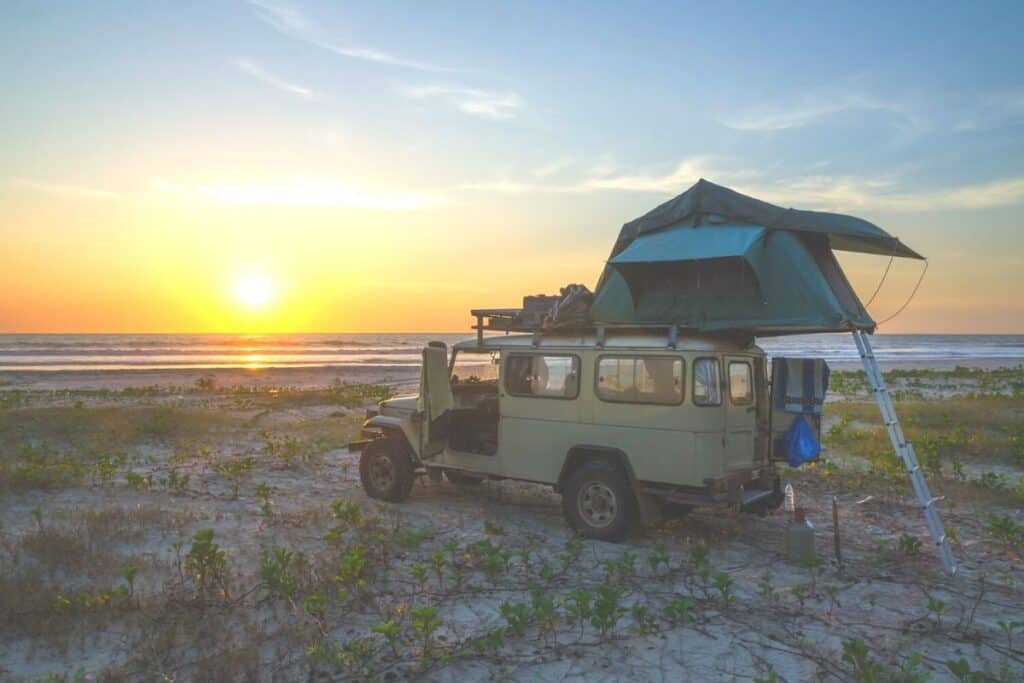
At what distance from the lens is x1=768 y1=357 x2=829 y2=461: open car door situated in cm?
797

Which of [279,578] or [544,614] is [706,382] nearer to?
[544,614]

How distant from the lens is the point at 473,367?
381 inches

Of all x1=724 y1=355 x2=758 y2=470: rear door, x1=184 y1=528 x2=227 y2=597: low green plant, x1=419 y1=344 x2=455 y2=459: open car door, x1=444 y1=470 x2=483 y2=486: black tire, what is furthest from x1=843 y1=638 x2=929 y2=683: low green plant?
x1=444 y1=470 x2=483 y2=486: black tire

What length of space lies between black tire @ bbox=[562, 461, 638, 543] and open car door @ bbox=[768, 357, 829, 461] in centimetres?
193

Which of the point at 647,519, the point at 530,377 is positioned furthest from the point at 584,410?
the point at 647,519

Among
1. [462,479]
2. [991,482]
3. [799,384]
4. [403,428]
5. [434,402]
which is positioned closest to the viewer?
[799,384]

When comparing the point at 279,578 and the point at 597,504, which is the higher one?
the point at 597,504

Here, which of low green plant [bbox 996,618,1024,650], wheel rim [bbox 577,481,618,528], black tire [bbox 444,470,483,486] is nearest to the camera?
low green plant [bbox 996,618,1024,650]

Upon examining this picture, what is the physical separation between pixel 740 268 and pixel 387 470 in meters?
5.41

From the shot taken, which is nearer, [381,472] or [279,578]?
[279,578]

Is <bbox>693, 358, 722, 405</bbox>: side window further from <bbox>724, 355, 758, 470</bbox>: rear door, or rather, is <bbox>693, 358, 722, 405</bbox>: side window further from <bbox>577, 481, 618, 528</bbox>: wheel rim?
<bbox>577, 481, 618, 528</bbox>: wheel rim

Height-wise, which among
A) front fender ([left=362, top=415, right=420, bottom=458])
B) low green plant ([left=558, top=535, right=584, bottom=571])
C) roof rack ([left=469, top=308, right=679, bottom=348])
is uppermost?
roof rack ([left=469, top=308, right=679, bottom=348])

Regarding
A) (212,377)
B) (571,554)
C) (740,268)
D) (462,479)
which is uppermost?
(740,268)

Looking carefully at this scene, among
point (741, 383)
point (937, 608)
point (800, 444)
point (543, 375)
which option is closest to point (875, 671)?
point (937, 608)
